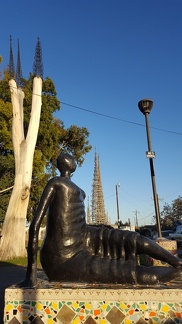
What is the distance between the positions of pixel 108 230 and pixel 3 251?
34.4ft

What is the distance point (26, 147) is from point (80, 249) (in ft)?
34.9

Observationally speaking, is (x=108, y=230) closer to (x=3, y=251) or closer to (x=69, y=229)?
(x=69, y=229)

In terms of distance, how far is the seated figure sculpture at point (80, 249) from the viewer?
2.78 meters

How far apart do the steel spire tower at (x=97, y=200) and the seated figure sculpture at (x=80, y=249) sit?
2754 inches

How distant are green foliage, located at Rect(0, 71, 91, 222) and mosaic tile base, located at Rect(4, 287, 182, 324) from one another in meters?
15.0

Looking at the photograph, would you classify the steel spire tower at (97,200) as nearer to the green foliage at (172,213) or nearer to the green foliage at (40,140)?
the green foliage at (172,213)

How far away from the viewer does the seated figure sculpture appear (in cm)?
278

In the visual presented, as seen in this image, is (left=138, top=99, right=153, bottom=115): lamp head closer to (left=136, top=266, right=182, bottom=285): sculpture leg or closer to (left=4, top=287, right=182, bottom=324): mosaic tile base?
(left=136, top=266, right=182, bottom=285): sculpture leg

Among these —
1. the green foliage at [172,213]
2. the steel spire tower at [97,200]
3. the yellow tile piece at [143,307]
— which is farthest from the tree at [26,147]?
the steel spire tower at [97,200]

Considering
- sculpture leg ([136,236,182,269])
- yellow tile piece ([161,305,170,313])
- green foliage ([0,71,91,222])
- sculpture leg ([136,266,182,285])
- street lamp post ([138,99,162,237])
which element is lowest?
yellow tile piece ([161,305,170,313])

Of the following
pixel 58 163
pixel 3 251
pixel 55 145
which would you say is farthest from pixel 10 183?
pixel 58 163

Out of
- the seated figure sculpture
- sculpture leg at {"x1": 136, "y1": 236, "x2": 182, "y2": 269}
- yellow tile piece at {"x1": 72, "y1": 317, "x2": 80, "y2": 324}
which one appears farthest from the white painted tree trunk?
yellow tile piece at {"x1": 72, "y1": 317, "x2": 80, "y2": 324}

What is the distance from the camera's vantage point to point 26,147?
521 inches

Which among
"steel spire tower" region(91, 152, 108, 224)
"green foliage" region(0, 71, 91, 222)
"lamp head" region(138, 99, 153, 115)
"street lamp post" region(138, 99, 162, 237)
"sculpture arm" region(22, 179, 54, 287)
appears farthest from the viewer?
"steel spire tower" region(91, 152, 108, 224)
